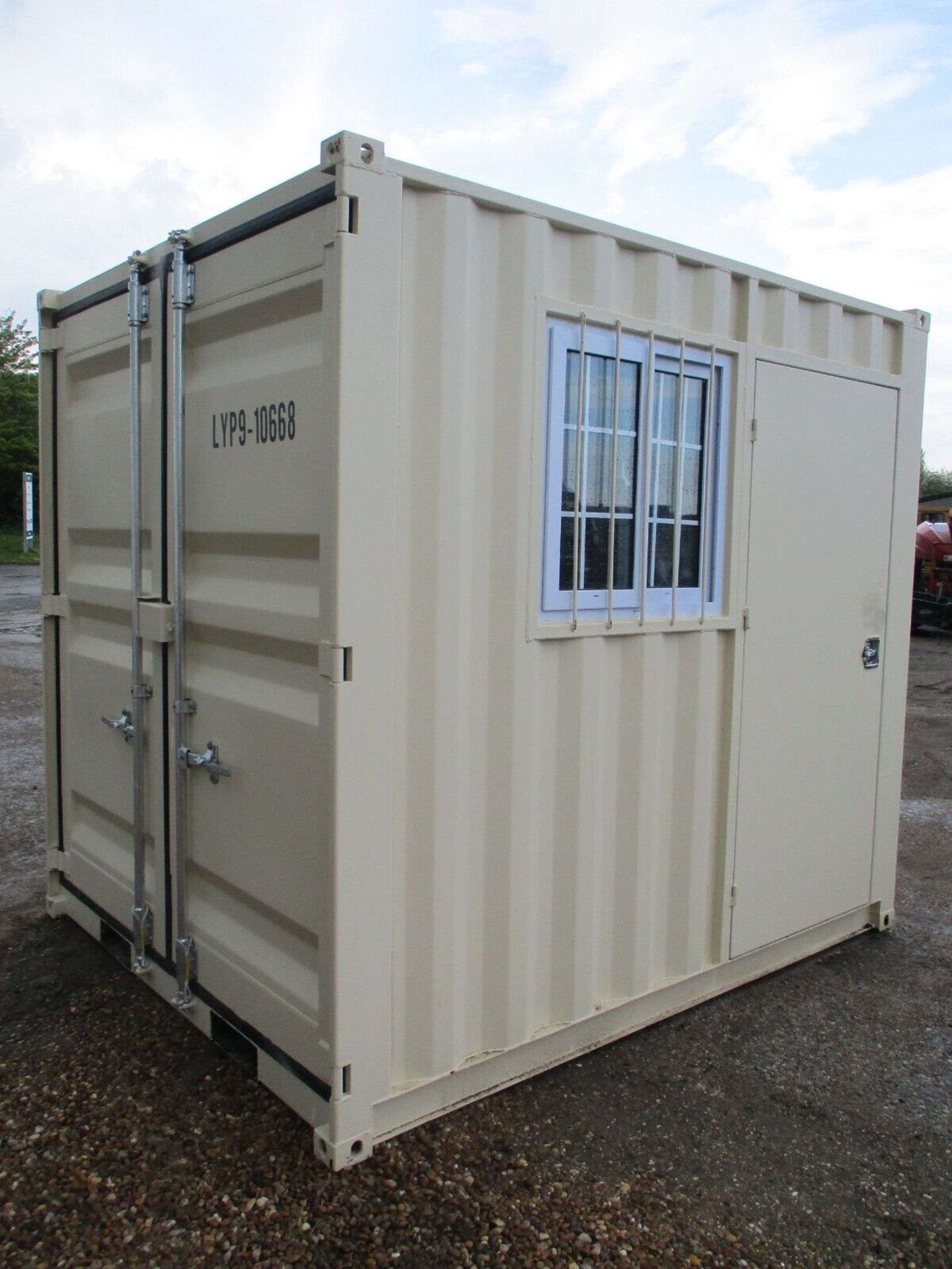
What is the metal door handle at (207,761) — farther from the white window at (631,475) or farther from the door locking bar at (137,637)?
the white window at (631,475)

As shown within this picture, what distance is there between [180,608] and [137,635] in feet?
1.06

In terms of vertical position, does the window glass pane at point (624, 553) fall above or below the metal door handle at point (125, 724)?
above

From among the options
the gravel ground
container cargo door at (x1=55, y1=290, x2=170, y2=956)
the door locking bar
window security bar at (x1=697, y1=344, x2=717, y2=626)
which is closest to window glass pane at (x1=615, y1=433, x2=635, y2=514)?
window security bar at (x1=697, y1=344, x2=717, y2=626)

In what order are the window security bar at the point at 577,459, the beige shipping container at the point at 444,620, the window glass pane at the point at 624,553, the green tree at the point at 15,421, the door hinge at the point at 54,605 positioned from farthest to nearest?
the green tree at the point at 15,421
the door hinge at the point at 54,605
the window glass pane at the point at 624,553
the window security bar at the point at 577,459
the beige shipping container at the point at 444,620

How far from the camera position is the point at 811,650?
13.0 feet

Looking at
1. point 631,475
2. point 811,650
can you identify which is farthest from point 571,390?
point 811,650

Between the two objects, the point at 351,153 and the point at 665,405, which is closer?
the point at 351,153

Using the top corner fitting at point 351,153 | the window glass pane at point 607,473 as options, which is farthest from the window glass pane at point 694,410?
the top corner fitting at point 351,153

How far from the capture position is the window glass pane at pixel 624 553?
3.26 metres

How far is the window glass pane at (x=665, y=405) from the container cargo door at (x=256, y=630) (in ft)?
3.97

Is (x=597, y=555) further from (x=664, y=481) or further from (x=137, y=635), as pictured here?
(x=137, y=635)

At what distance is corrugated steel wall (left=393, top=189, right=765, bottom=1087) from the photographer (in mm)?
2766

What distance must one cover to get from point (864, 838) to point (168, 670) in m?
2.91

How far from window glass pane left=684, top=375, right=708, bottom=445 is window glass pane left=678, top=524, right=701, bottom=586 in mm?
297
